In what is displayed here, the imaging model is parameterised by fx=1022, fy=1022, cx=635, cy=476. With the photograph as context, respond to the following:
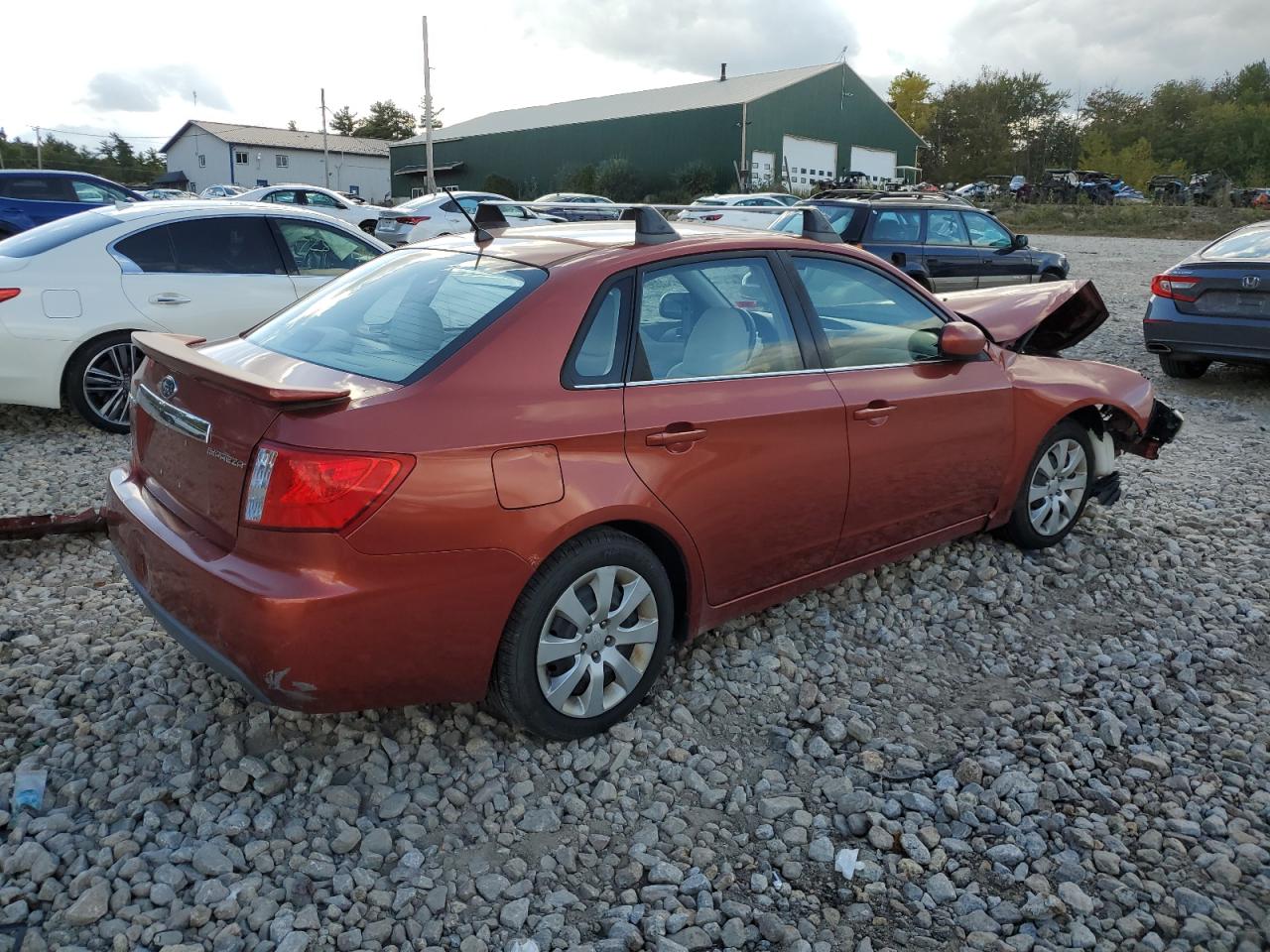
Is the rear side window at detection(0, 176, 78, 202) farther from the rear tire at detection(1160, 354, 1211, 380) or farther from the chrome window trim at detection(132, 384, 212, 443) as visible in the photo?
the rear tire at detection(1160, 354, 1211, 380)

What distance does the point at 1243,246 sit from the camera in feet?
29.8

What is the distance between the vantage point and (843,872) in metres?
2.87

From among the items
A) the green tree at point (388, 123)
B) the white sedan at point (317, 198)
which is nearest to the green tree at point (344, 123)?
the green tree at point (388, 123)

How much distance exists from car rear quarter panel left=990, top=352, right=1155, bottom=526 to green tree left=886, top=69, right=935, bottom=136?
236 feet

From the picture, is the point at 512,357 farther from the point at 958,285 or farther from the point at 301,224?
the point at 958,285

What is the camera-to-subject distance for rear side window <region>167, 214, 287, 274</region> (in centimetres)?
695

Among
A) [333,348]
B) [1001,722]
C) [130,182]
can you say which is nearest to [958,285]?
[1001,722]

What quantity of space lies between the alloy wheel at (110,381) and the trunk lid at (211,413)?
11.5ft

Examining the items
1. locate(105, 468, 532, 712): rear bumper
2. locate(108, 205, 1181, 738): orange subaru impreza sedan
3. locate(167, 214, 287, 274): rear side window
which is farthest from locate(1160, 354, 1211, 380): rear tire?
locate(105, 468, 532, 712): rear bumper

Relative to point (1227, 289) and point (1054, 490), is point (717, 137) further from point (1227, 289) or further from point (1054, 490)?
point (1054, 490)

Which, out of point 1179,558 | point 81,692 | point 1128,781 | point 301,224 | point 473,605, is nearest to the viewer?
point 473,605

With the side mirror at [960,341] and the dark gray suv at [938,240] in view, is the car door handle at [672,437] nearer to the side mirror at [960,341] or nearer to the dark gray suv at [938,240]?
the side mirror at [960,341]

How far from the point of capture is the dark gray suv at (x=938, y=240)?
11586 mm

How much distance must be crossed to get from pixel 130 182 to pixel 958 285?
65.7 metres
